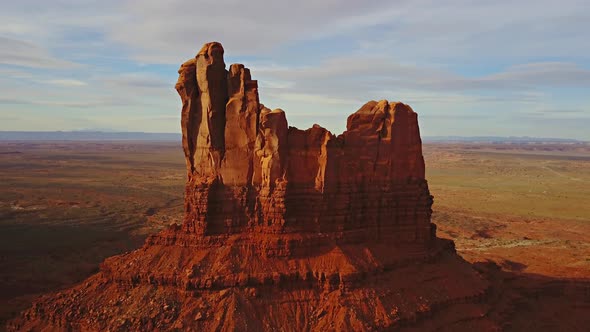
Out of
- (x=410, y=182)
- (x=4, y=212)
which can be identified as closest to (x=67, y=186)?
(x=4, y=212)

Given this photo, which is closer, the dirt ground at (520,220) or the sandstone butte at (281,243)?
the sandstone butte at (281,243)

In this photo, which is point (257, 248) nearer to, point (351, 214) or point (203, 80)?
point (351, 214)

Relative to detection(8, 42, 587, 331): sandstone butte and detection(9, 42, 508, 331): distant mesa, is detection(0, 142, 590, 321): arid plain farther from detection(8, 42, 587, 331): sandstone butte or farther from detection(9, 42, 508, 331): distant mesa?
detection(9, 42, 508, 331): distant mesa

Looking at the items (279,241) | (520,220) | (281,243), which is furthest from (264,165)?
(520,220)

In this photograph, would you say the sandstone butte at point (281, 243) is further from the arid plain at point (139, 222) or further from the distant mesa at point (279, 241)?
the arid plain at point (139, 222)

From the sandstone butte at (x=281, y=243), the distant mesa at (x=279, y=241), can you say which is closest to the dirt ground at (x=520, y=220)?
the sandstone butte at (x=281, y=243)
